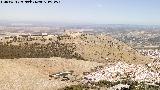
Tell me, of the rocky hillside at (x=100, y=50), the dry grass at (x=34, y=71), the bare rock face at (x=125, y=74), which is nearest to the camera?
the dry grass at (x=34, y=71)

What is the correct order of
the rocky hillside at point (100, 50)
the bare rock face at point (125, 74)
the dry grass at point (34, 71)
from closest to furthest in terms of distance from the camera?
the dry grass at point (34, 71)
the bare rock face at point (125, 74)
the rocky hillside at point (100, 50)

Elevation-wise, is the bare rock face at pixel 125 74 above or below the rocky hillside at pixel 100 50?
above

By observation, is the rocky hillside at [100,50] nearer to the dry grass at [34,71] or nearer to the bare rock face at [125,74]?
the dry grass at [34,71]

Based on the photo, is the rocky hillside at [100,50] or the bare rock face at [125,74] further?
the rocky hillside at [100,50]

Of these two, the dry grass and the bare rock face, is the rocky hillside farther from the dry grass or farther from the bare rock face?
the bare rock face

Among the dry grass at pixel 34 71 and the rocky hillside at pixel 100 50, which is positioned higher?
the dry grass at pixel 34 71

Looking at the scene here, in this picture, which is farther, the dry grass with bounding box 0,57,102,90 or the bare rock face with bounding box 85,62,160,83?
the bare rock face with bounding box 85,62,160,83

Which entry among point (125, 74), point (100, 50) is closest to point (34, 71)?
point (125, 74)

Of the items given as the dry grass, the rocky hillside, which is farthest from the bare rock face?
the rocky hillside

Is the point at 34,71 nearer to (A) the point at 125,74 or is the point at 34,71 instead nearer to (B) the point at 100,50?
(A) the point at 125,74

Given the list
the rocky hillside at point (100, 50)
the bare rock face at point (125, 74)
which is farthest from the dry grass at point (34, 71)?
the rocky hillside at point (100, 50)
